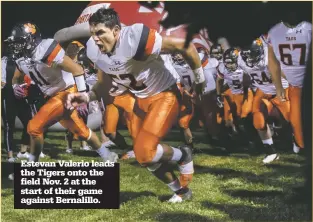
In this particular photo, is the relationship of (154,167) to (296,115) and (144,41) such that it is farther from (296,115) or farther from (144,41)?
(296,115)

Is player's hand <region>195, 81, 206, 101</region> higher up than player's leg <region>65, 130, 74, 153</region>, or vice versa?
player's hand <region>195, 81, 206, 101</region>

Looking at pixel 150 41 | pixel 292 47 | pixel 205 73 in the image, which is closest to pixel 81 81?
pixel 150 41

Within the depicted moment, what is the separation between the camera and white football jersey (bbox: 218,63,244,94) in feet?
18.4

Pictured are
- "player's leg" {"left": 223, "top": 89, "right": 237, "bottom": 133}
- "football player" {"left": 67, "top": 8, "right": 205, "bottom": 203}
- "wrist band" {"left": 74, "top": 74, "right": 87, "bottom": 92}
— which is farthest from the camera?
"player's leg" {"left": 223, "top": 89, "right": 237, "bottom": 133}

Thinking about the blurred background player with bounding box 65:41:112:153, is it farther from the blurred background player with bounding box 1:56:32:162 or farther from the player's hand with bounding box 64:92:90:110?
the blurred background player with bounding box 1:56:32:162

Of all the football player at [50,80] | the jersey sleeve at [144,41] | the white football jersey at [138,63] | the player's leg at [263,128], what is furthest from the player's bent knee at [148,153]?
the player's leg at [263,128]

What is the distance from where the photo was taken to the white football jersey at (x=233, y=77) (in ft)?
18.4

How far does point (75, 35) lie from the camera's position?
5.41 m

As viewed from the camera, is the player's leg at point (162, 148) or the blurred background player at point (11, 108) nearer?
the player's leg at point (162, 148)

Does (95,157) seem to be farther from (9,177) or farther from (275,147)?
(275,147)

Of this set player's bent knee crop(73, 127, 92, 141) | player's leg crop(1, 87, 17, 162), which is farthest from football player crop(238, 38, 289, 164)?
player's leg crop(1, 87, 17, 162)

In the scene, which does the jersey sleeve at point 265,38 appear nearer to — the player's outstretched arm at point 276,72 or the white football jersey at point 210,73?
the player's outstretched arm at point 276,72

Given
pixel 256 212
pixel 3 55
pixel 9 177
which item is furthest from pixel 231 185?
pixel 3 55

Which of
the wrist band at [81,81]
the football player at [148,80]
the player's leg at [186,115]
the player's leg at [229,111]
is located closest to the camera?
the football player at [148,80]
